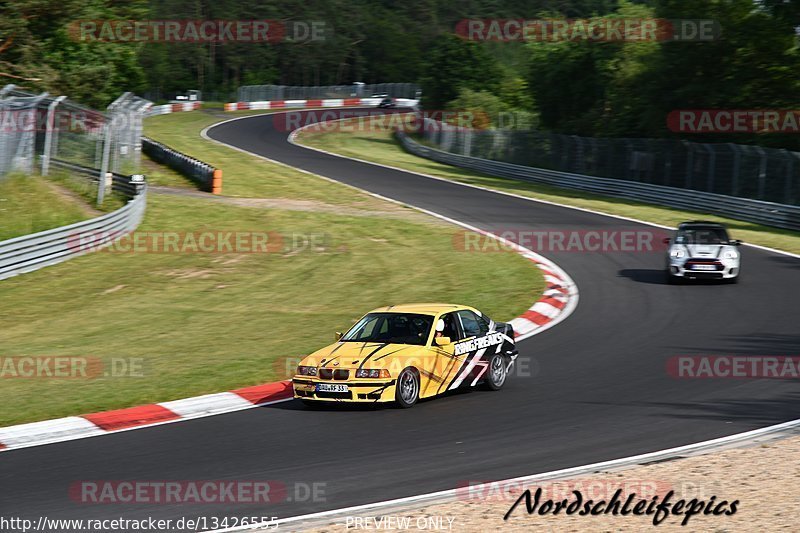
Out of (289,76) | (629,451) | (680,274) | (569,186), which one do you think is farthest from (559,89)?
(289,76)

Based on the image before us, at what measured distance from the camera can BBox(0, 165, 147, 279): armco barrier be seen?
21.7 m

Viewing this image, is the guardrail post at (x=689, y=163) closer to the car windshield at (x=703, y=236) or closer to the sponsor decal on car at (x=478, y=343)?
the car windshield at (x=703, y=236)

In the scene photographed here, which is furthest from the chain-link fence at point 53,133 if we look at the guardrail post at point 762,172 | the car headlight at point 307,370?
the guardrail post at point 762,172

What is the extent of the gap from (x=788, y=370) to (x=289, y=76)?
12255 cm

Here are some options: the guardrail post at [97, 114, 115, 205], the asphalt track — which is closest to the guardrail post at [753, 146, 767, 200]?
the asphalt track

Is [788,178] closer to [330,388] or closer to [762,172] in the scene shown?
[762,172]

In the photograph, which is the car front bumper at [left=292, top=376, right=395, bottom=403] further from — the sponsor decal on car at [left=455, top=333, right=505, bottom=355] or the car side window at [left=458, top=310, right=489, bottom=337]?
the car side window at [left=458, top=310, right=489, bottom=337]

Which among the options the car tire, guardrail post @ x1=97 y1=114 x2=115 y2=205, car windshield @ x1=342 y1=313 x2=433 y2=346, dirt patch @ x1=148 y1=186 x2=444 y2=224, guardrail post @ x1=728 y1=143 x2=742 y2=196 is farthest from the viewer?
guardrail post @ x1=728 y1=143 x2=742 y2=196

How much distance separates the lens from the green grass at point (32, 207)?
23.8m

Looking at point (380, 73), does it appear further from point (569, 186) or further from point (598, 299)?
point (598, 299)

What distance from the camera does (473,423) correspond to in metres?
11.5

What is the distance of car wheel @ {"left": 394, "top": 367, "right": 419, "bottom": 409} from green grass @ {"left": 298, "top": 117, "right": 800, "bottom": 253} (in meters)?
18.4

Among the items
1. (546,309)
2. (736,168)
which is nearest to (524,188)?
(736,168)

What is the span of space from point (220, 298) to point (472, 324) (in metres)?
8.57
